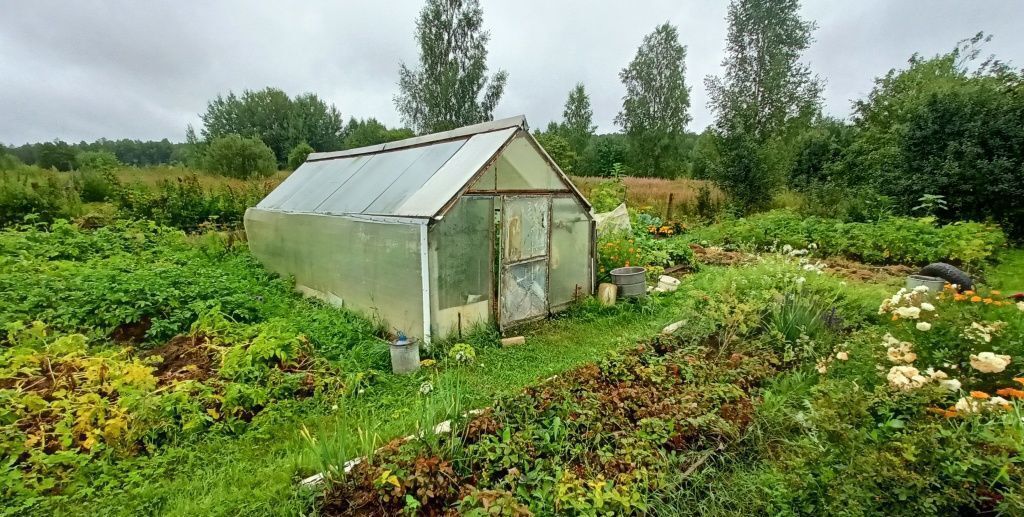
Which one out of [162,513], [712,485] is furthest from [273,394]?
[712,485]

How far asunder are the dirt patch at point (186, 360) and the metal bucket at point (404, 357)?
1.63 metres

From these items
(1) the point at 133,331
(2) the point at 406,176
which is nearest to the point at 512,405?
(2) the point at 406,176

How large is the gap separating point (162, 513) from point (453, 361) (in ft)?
8.66

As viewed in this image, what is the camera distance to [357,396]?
385cm

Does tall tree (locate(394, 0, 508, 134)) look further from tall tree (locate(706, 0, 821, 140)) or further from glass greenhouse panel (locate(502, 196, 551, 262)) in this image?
glass greenhouse panel (locate(502, 196, 551, 262))

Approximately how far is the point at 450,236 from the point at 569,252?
2.24 m

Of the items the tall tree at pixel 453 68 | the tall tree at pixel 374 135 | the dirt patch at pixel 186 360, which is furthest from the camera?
the tall tree at pixel 374 135

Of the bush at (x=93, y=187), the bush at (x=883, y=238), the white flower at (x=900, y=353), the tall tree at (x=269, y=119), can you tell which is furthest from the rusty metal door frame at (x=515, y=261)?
the tall tree at (x=269, y=119)

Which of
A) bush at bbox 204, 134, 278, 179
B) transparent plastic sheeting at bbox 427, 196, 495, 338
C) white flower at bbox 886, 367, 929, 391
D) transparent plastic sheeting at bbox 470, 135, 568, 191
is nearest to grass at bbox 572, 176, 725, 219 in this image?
transparent plastic sheeting at bbox 470, 135, 568, 191

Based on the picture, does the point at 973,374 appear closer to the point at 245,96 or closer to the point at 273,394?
the point at 273,394

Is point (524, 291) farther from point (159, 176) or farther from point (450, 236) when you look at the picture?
point (159, 176)

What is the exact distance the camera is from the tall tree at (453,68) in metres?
21.9

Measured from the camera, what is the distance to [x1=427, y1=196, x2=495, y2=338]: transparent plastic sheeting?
4.75 metres

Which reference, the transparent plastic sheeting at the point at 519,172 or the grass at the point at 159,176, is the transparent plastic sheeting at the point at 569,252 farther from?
the grass at the point at 159,176
